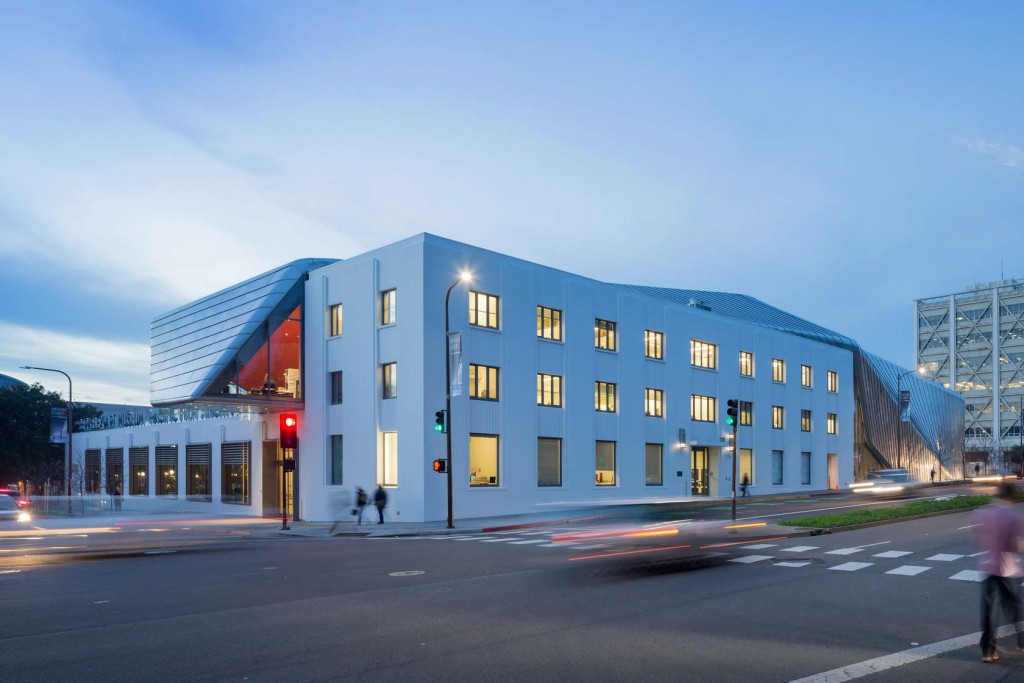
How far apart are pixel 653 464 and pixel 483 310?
50.5 ft

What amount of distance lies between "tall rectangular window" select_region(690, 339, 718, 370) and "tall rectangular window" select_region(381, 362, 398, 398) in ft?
69.4

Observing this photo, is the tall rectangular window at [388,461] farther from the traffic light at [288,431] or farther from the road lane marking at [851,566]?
the road lane marking at [851,566]

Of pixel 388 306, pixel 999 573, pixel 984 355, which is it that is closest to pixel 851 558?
pixel 999 573

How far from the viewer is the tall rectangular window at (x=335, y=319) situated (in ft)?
124

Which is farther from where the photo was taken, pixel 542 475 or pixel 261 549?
pixel 542 475

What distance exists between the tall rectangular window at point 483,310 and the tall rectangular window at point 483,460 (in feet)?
Result: 16.4

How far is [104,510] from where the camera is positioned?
Answer: 175 feet

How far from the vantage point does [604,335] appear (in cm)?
4216

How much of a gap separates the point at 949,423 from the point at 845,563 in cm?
8747

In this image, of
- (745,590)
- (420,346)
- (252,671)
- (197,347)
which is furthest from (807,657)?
(197,347)

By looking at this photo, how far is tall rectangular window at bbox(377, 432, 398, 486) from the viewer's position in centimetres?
3412

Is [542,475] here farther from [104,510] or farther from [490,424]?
[104,510]

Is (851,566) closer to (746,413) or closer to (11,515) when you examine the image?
(11,515)

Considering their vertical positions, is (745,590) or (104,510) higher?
(745,590)
